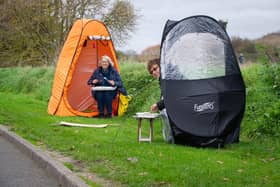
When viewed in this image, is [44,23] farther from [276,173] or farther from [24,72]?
[276,173]

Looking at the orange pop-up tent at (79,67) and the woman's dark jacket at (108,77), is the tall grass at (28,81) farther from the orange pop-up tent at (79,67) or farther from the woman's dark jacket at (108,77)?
the woman's dark jacket at (108,77)

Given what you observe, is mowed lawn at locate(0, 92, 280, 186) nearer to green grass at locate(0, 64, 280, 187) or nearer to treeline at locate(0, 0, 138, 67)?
green grass at locate(0, 64, 280, 187)

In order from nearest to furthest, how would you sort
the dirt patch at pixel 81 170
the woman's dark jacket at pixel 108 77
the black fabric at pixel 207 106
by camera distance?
the dirt patch at pixel 81 170 → the black fabric at pixel 207 106 → the woman's dark jacket at pixel 108 77

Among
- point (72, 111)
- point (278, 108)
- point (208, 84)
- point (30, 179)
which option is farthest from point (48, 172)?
point (72, 111)

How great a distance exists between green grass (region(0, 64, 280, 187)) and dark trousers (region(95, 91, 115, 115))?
0.66m

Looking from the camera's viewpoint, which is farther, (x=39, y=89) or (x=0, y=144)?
(x=39, y=89)

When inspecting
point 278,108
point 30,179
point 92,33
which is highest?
point 92,33

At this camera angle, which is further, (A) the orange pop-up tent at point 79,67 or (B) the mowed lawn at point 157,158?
(A) the orange pop-up tent at point 79,67

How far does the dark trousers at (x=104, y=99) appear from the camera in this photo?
13.4 metres

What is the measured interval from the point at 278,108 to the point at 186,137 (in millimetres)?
1917

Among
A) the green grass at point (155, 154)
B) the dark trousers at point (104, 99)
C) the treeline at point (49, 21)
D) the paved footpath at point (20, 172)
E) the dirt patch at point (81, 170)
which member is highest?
the treeline at point (49, 21)

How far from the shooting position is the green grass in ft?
19.8

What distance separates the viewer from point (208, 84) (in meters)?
8.36

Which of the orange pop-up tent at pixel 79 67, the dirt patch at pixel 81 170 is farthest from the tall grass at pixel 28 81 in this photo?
the dirt patch at pixel 81 170
